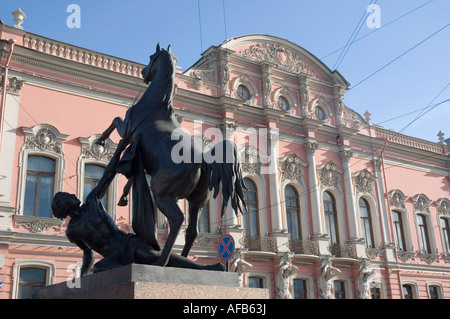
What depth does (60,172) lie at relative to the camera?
13023 millimetres

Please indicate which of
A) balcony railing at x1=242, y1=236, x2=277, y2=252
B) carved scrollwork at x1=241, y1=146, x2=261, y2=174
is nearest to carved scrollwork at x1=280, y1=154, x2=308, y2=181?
carved scrollwork at x1=241, y1=146, x2=261, y2=174

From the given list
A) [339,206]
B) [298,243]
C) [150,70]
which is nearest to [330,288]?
[298,243]

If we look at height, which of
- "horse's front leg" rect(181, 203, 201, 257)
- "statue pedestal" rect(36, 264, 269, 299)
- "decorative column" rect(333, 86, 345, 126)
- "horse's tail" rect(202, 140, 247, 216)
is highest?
"decorative column" rect(333, 86, 345, 126)

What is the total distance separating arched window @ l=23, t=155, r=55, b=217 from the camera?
12547 millimetres

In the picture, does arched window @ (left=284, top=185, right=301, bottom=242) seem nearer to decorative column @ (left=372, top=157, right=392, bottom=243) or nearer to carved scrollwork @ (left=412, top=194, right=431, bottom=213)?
decorative column @ (left=372, top=157, right=392, bottom=243)

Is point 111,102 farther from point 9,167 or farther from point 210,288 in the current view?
point 210,288

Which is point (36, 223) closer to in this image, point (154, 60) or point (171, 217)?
point (154, 60)

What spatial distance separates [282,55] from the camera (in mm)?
19031

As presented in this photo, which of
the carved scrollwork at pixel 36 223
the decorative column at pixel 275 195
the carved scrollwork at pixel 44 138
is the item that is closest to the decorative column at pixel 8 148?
the carved scrollwork at pixel 36 223

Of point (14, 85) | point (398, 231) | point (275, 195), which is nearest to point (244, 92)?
point (275, 195)

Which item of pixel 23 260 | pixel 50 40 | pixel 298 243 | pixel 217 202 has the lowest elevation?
pixel 23 260

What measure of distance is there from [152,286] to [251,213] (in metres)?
13.0

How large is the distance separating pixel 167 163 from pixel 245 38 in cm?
1469

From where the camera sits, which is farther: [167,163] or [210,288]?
[167,163]
